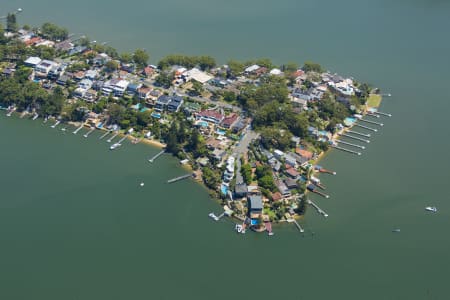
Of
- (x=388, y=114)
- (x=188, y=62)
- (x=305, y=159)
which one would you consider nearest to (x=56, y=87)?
(x=188, y=62)

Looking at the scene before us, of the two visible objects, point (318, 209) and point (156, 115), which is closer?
point (318, 209)

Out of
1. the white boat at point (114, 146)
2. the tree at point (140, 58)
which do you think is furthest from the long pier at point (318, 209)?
the tree at point (140, 58)

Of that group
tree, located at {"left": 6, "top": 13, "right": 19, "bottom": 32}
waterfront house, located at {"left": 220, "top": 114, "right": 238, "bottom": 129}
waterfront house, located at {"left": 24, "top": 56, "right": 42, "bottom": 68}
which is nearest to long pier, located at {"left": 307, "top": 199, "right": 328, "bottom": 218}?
waterfront house, located at {"left": 220, "top": 114, "right": 238, "bottom": 129}

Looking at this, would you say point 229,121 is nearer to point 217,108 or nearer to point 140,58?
point 217,108

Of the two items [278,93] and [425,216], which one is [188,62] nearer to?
[278,93]

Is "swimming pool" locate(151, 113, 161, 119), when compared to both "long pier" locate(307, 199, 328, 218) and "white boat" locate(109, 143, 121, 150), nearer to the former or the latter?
"white boat" locate(109, 143, 121, 150)

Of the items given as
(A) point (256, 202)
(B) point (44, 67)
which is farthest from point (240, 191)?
(B) point (44, 67)
